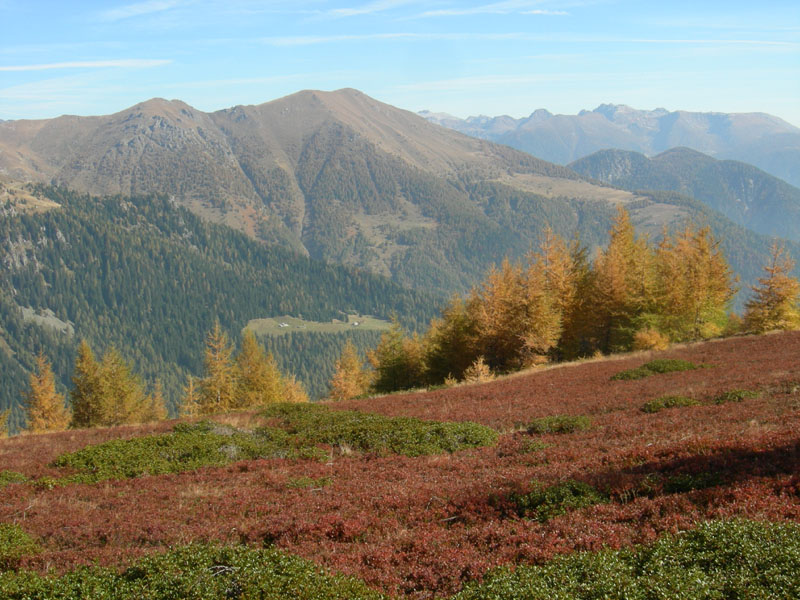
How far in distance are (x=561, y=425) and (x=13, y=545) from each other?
1556cm

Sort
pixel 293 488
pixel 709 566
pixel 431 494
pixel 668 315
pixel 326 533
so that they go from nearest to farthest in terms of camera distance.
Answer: pixel 709 566 < pixel 326 533 < pixel 431 494 < pixel 293 488 < pixel 668 315

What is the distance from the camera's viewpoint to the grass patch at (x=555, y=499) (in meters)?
10.5

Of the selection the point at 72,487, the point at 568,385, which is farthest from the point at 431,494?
the point at 568,385

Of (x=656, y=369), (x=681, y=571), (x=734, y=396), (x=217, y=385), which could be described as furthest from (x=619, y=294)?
(x=681, y=571)

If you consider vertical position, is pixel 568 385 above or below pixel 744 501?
below

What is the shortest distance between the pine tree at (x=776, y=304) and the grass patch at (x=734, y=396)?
34.2 metres

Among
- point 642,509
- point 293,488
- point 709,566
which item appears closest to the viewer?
point 709,566

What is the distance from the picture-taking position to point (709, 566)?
7176mm

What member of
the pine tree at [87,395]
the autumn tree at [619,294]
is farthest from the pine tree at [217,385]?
the autumn tree at [619,294]

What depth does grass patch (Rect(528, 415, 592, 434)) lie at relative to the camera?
1880cm

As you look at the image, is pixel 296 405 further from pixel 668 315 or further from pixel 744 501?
pixel 668 315

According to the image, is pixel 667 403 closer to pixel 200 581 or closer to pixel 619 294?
pixel 200 581

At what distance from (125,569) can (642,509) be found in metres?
8.66

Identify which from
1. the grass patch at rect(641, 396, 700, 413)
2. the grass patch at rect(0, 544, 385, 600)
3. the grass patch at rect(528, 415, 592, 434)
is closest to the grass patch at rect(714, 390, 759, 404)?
the grass patch at rect(641, 396, 700, 413)
